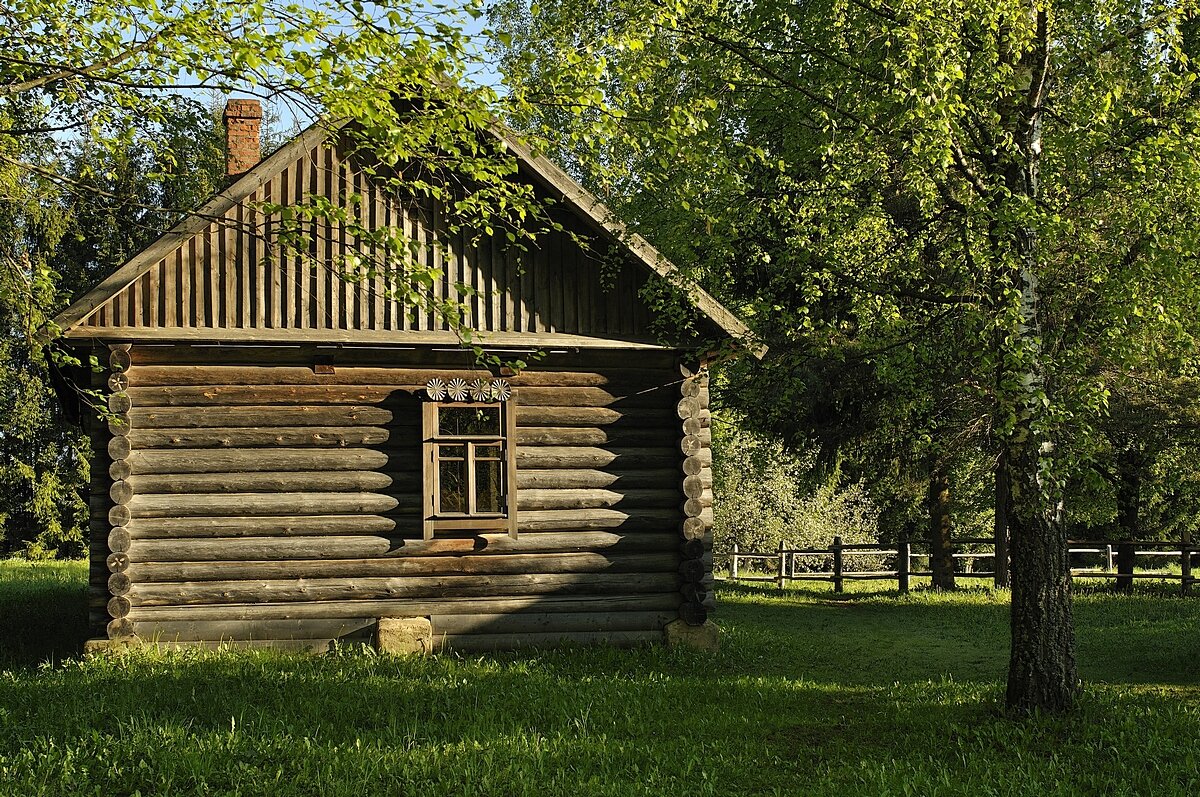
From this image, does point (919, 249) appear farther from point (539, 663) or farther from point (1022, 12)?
point (539, 663)

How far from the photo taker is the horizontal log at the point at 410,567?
44.1ft

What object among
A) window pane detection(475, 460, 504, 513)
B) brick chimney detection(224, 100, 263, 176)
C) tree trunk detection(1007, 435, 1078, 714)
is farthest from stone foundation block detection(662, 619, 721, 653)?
brick chimney detection(224, 100, 263, 176)

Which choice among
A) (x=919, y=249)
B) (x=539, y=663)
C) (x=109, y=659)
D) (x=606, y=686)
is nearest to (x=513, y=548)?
(x=539, y=663)

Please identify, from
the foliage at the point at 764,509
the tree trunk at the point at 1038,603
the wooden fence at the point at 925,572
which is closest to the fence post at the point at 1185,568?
the wooden fence at the point at 925,572

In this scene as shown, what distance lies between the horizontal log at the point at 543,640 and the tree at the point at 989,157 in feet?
15.6

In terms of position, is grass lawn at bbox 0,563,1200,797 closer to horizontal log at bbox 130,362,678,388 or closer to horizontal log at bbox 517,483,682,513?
horizontal log at bbox 517,483,682,513

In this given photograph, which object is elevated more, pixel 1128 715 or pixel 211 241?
pixel 211 241

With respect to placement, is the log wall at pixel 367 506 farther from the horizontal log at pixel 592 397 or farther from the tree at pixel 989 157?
the tree at pixel 989 157

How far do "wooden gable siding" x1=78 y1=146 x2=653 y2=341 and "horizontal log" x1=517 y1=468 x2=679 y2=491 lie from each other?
5.83 ft

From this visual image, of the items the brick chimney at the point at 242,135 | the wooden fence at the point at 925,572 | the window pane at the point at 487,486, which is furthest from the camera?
the wooden fence at the point at 925,572

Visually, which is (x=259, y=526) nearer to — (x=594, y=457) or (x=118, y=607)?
(x=118, y=607)

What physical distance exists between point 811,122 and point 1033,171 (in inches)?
94.5

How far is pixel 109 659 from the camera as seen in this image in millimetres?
12641

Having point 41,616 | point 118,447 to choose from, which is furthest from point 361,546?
point 41,616
